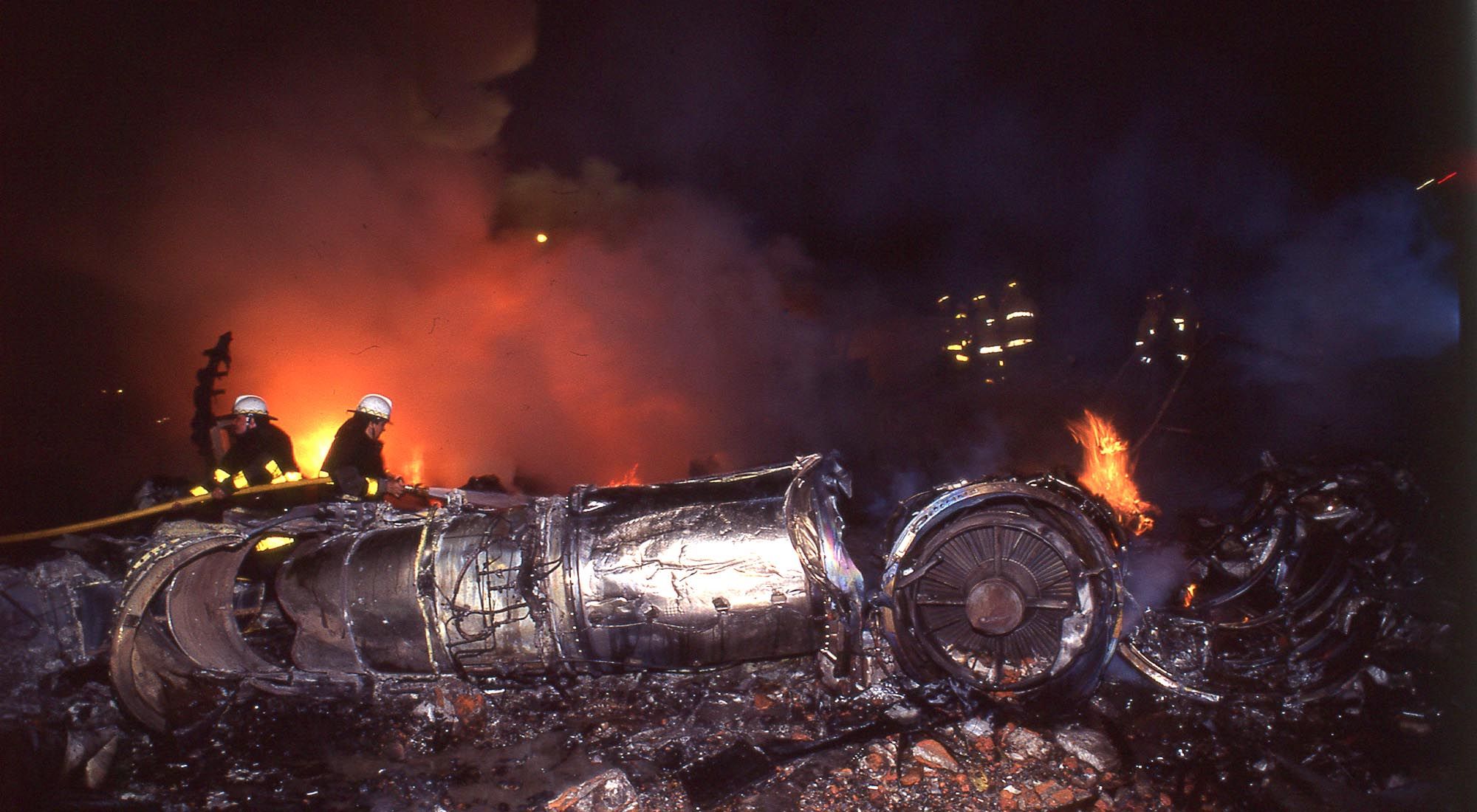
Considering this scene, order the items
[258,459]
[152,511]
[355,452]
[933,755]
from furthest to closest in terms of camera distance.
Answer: [258,459] < [355,452] < [152,511] < [933,755]

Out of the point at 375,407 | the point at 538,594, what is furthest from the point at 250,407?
the point at 538,594

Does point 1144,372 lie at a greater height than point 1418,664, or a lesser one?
greater

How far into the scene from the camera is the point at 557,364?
13008 mm

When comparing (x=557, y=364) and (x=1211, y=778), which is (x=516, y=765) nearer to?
(x=1211, y=778)

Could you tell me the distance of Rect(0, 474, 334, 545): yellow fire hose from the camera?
4148 mm

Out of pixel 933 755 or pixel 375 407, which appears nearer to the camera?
pixel 933 755

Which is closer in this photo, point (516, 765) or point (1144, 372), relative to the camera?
point (516, 765)

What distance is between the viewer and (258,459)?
592 cm

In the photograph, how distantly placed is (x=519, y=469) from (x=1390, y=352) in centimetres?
1621

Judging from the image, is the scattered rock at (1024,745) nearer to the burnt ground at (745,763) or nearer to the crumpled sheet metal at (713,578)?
the burnt ground at (745,763)

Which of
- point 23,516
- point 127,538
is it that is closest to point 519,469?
point 23,516

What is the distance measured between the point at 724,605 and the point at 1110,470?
8.47 metres

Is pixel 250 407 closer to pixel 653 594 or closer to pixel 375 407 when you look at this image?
pixel 375 407

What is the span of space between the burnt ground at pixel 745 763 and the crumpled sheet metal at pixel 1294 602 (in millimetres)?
178
